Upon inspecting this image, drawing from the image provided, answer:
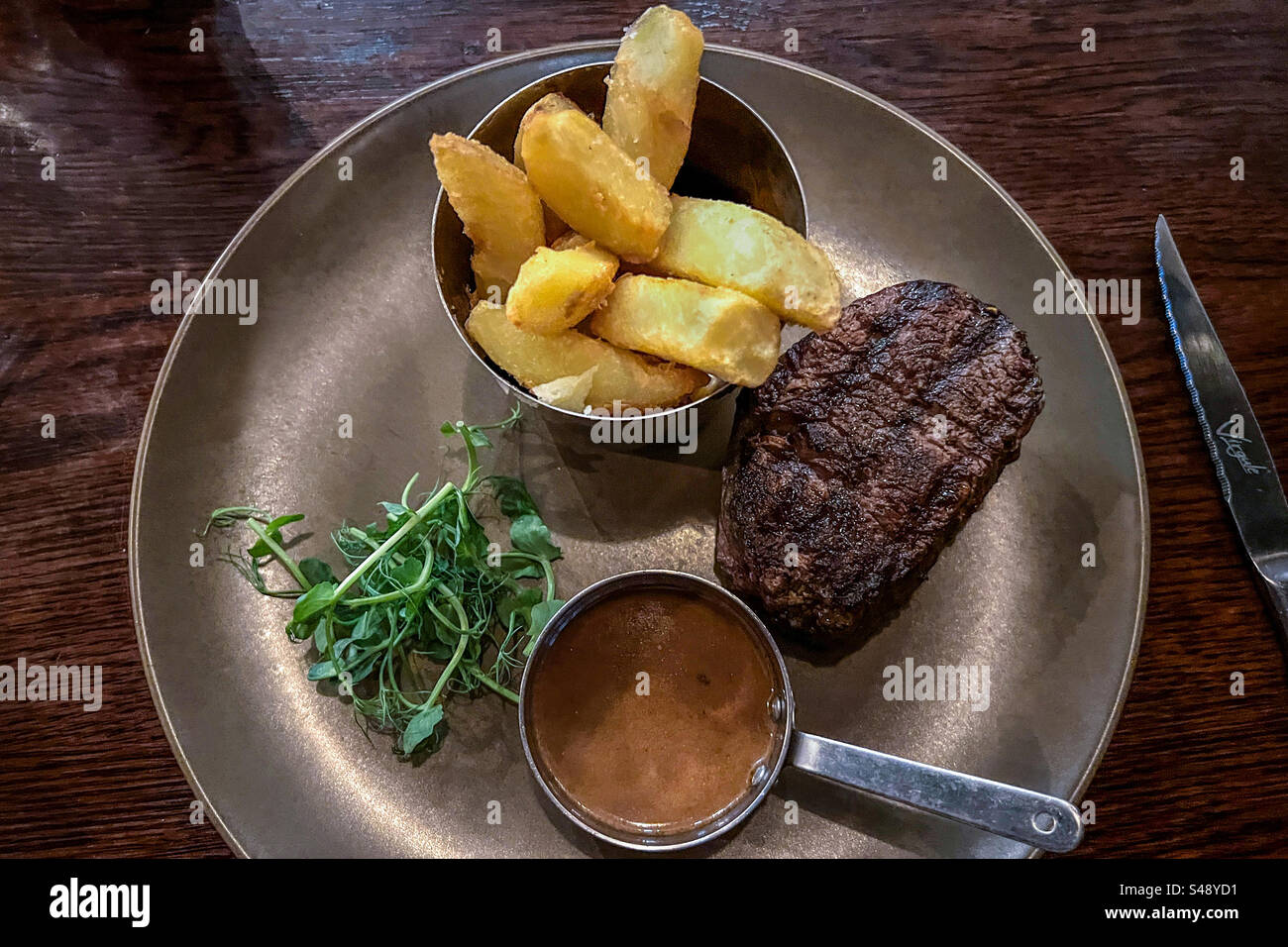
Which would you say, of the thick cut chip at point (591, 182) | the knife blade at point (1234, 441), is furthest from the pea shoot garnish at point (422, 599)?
the knife blade at point (1234, 441)

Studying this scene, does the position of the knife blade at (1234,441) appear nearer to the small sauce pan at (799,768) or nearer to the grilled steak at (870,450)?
the grilled steak at (870,450)

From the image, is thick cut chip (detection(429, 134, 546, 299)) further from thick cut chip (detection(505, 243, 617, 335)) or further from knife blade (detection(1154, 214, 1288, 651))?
knife blade (detection(1154, 214, 1288, 651))

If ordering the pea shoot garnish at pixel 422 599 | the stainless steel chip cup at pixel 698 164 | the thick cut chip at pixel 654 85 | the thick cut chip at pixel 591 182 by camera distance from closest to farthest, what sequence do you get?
the thick cut chip at pixel 591 182 < the thick cut chip at pixel 654 85 < the stainless steel chip cup at pixel 698 164 < the pea shoot garnish at pixel 422 599

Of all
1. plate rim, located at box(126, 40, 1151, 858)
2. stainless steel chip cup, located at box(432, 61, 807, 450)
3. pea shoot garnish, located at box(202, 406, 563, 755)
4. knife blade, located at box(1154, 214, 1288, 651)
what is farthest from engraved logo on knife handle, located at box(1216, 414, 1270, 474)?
pea shoot garnish, located at box(202, 406, 563, 755)

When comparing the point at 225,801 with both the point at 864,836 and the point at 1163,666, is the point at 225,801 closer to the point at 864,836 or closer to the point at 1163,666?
the point at 864,836

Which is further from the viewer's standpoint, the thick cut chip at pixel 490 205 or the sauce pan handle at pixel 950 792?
the sauce pan handle at pixel 950 792
